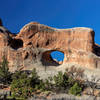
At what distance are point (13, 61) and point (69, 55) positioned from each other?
11919 millimetres

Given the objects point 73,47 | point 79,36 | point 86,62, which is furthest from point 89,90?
point 79,36

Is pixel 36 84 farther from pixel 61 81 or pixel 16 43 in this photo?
pixel 16 43

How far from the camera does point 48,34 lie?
34.5m

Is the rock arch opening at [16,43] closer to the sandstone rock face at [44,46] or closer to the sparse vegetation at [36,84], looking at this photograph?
the sandstone rock face at [44,46]

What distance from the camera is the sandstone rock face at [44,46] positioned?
30344 millimetres

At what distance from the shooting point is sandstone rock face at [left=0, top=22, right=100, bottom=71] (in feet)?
99.6

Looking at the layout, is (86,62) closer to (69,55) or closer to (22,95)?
(69,55)

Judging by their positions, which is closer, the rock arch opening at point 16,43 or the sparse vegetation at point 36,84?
the sparse vegetation at point 36,84

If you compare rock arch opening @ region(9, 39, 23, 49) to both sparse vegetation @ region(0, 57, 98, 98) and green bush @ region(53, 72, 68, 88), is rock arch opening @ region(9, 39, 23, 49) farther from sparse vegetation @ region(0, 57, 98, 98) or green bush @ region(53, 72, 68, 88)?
green bush @ region(53, 72, 68, 88)

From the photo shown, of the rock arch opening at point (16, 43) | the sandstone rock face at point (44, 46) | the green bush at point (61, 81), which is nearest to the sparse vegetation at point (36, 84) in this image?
the green bush at point (61, 81)

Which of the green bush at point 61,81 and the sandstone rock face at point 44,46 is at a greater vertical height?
the sandstone rock face at point 44,46

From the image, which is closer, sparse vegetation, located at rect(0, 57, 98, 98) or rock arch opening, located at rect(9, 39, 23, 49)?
sparse vegetation, located at rect(0, 57, 98, 98)

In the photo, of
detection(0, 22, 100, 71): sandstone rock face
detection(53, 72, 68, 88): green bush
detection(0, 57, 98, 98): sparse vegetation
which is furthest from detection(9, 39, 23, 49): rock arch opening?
detection(53, 72, 68, 88): green bush

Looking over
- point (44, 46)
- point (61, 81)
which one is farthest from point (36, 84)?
point (44, 46)
